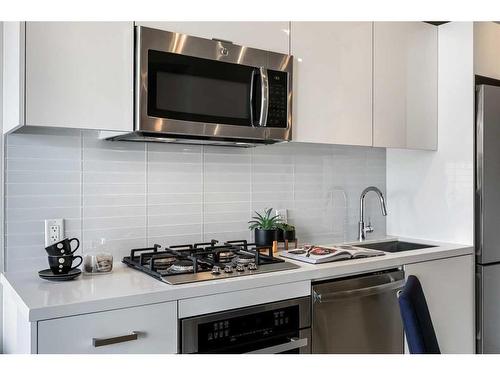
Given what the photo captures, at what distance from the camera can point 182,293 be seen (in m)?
1.56

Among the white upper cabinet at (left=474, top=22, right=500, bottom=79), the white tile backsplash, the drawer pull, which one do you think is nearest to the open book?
the white tile backsplash

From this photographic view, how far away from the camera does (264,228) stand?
7.66 ft

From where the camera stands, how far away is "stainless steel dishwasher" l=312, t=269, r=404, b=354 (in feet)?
6.24

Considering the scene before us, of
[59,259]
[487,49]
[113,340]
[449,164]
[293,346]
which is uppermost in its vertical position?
[487,49]

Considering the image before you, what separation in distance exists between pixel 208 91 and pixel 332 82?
0.72 meters

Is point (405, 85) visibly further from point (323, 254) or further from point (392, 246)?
point (323, 254)

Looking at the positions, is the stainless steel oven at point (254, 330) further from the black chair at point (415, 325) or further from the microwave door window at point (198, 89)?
the microwave door window at point (198, 89)

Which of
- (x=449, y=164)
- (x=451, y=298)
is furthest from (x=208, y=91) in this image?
(x=451, y=298)

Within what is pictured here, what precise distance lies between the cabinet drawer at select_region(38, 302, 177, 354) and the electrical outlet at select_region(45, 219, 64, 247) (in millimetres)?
594

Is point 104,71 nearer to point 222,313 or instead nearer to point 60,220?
point 60,220

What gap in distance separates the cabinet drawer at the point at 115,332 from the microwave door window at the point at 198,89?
739 mm

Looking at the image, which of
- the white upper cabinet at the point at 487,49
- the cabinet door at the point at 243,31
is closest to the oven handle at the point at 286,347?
the cabinet door at the point at 243,31
